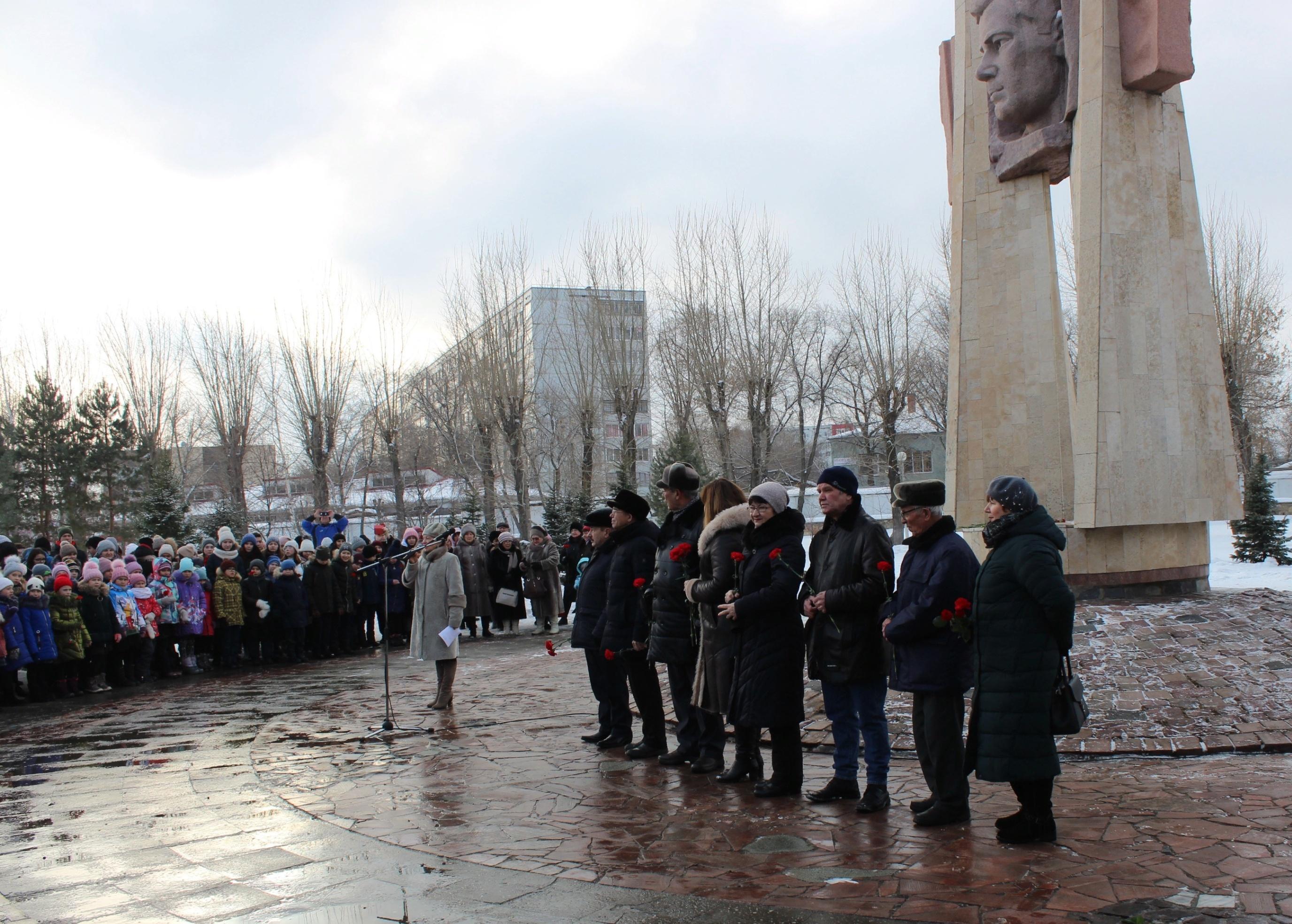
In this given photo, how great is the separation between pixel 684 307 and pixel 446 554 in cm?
2340

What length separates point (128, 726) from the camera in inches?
383

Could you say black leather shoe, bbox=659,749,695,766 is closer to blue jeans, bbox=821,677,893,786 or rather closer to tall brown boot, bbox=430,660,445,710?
blue jeans, bbox=821,677,893,786

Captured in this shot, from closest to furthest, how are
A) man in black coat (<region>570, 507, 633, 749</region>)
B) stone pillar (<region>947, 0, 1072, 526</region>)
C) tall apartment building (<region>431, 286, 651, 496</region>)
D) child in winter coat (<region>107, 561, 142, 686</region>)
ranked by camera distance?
man in black coat (<region>570, 507, 633, 749</region>)
stone pillar (<region>947, 0, 1072, 526</region>)
child in winter coat (<region>107, 561, 142, 686</region>)
tall apartment building (<region>431, 286, 651, 496</region>)

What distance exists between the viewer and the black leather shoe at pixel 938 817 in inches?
210

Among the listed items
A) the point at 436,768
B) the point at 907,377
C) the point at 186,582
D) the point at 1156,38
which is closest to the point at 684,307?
the point at 907,377

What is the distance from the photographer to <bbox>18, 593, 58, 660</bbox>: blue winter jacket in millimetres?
11656

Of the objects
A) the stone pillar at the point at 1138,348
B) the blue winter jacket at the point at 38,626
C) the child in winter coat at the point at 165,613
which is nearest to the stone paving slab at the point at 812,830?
the stone pillar at the point at 1138,348

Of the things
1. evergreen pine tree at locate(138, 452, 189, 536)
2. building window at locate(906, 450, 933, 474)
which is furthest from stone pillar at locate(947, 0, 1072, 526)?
building window at locate(906, 450, 933, 474)

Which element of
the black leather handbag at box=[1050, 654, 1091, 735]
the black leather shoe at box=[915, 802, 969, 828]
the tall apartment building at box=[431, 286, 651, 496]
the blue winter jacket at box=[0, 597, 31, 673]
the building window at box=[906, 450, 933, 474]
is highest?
the tall apartment building at box=[431, 286, 651, 496]

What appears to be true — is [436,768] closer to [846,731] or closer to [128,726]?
[846,731]

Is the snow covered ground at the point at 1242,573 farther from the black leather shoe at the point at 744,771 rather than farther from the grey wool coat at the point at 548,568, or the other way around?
the black leather shoe at the point at 744,771

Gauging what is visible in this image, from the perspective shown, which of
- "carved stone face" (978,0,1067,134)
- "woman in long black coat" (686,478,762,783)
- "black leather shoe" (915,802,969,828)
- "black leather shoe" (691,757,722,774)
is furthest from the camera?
"carved stone face" (978,0,1067,134)

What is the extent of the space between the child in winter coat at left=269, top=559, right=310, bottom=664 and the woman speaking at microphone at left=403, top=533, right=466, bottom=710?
6464mm

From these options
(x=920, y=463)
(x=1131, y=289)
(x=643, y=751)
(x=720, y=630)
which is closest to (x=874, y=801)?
(x=720, y=630)
